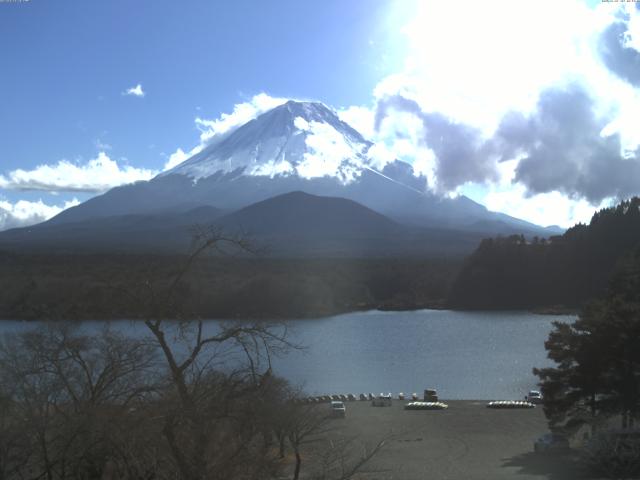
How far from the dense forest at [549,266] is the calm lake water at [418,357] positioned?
11.7 metres

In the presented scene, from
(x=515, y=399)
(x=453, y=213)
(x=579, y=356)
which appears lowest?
(x=515, y=399)

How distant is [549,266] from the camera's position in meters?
61.2

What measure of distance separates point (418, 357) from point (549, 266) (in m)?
32.8

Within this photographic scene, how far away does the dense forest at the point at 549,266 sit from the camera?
56500 mm

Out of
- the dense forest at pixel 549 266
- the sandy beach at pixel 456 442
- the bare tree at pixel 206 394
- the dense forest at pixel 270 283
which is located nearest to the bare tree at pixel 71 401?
the bare tree at pixel 206 394

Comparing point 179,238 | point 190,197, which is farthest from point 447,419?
point 190,197

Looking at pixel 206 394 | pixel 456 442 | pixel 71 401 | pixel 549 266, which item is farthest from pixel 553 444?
pixel 549 266

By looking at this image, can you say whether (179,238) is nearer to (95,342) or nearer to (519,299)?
(519,299)

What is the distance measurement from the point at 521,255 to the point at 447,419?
47.0m

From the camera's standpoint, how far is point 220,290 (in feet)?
151

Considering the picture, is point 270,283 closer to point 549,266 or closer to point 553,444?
point 549,266

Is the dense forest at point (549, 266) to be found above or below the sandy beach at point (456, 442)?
above

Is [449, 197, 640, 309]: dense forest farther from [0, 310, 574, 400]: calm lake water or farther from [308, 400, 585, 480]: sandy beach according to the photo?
[308, 400, 585, 480]: sandy beach

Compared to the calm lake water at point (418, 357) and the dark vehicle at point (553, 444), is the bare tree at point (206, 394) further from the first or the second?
the calm lake water at point (418, 357)
